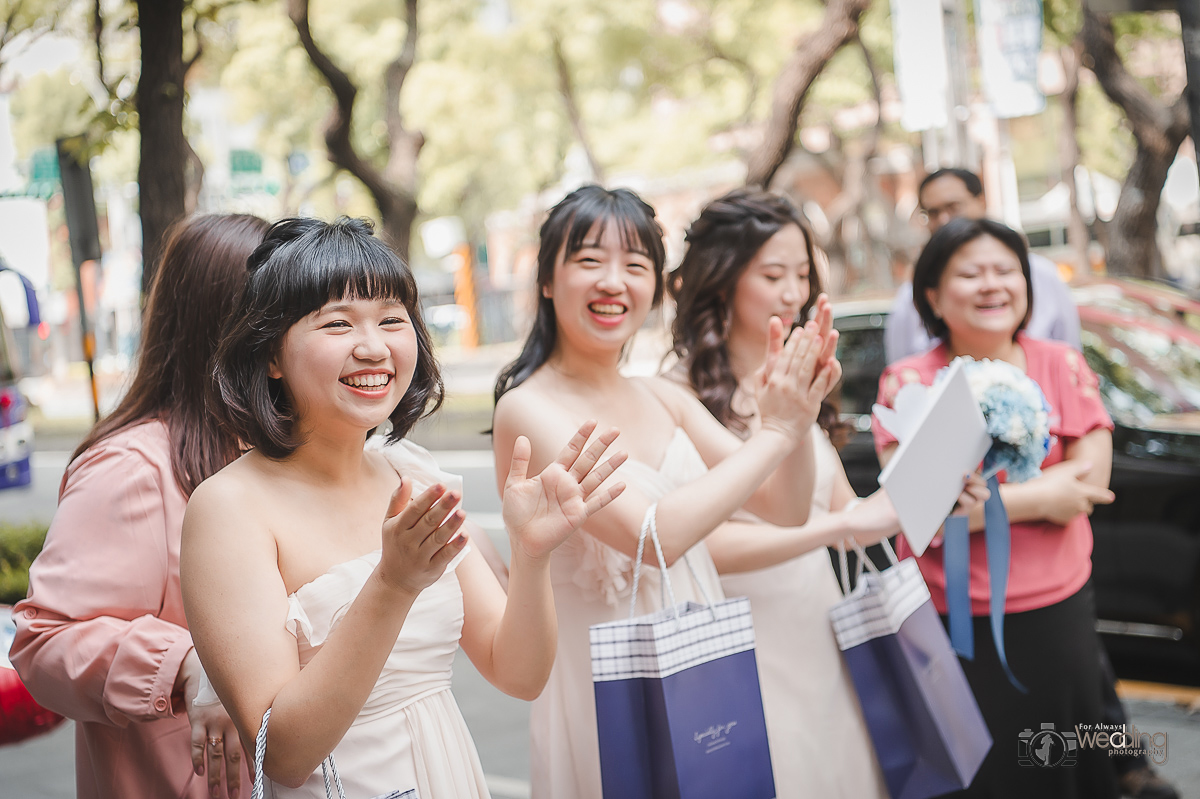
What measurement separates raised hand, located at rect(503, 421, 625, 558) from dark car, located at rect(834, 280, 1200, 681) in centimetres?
318

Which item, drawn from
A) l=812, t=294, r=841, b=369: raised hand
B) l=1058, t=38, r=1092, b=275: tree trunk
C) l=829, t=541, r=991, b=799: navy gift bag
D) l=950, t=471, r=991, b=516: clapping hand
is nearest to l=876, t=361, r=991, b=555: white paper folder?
l=950, t=471, r=991, b=516: clapping hand

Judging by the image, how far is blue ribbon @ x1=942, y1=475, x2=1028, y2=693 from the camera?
9.20 feet

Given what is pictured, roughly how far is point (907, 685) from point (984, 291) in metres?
1.23

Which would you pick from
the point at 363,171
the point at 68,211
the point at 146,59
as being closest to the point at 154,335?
the point at 146,59

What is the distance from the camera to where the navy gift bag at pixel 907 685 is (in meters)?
2.43

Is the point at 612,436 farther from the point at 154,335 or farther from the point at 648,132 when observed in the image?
the point at 648,132

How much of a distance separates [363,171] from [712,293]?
8.61 m

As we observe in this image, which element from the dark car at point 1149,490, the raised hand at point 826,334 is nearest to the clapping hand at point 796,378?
the raised hand at point 826,334

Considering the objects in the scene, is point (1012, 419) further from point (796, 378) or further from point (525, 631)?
point (525, 631)

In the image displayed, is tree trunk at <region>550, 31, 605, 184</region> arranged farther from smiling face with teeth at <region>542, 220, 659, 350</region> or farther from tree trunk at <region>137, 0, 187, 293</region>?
smiling face with teeth at <region>542, 220, 659, 350</region>

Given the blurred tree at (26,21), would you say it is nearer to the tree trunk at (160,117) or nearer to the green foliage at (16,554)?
the tree trunk at (160,117)

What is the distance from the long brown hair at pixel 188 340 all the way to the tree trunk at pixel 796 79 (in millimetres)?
7485
